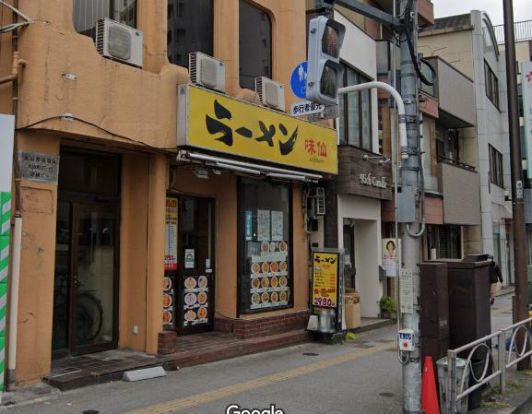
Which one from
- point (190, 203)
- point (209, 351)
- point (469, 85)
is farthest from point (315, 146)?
point (469, 85)

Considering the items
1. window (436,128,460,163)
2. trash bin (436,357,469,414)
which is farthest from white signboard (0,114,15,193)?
window (436,128,460,163)

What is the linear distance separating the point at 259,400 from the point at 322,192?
21.4ft

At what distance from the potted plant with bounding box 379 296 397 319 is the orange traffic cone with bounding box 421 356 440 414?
8654 millimetres

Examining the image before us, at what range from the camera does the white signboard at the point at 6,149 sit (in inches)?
270

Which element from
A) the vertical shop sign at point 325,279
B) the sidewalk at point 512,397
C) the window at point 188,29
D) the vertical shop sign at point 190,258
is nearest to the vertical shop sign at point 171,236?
the vertical shop sign at point 190,258

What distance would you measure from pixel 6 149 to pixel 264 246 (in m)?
6.03

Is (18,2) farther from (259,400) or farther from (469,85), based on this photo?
(469,85)

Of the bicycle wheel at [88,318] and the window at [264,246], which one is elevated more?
the window at [264,246]

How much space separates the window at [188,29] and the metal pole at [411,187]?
4.94 metres

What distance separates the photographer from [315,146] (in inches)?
494

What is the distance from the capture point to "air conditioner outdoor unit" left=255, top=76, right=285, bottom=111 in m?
11.9

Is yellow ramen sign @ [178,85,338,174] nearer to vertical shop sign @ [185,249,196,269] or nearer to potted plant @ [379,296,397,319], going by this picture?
vertical shop sign @ [185,249,196,269]

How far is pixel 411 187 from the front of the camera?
Answer: 653cm

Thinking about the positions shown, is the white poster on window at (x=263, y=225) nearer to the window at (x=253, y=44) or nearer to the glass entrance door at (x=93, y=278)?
the window at (x=253, y=44)
